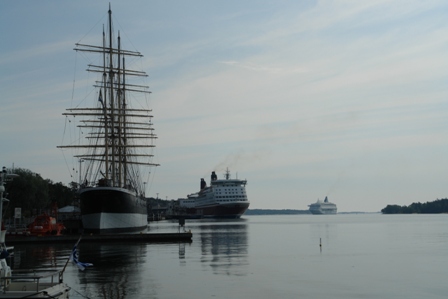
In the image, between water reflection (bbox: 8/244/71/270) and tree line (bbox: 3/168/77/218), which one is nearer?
water reflection (bbox: 8/244/71/270)

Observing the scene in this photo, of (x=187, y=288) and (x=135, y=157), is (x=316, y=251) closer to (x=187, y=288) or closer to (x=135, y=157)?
(x=187, y=288)

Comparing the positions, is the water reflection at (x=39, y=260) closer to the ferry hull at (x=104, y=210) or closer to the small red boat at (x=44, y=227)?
the small red boat at (x=44, y=227)

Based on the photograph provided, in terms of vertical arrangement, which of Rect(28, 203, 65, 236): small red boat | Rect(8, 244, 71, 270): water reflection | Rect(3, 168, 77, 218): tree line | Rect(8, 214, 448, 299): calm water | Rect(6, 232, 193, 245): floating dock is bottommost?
Rect(8, 214, 448, 299): calm water

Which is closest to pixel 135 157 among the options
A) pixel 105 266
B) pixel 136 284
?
pixel 105 266

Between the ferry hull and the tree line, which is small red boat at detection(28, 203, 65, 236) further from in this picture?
the tree line

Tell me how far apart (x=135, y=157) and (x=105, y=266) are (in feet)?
265

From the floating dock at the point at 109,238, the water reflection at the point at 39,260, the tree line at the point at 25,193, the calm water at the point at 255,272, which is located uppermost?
the tree line at the point at 25,193

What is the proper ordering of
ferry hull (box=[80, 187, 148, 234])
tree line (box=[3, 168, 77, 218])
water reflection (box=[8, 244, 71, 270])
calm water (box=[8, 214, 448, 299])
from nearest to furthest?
calm water (box=[8, 214, 448, 299]) < water reflection (box=[8, 244, 71, 270]) < ferry hull (box=[80, 187, 148, 234]) < tree line (box=[3, 168, 77, 218])

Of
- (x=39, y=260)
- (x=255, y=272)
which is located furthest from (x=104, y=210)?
(x=255, y=272)

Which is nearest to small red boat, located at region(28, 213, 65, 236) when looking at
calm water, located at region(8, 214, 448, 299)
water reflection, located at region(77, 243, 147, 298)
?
water reflection, located at region(77, 243, 147, 298)

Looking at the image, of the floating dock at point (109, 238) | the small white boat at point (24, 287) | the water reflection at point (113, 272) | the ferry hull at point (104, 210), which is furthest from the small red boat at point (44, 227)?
the small white boat at point (24, 287)

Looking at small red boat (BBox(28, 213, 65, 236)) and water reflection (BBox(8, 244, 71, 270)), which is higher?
small red boat (BBox(28, 213, 65, 236))

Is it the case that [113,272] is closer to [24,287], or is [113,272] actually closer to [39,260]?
[39,260]

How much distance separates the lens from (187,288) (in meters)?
31.5
